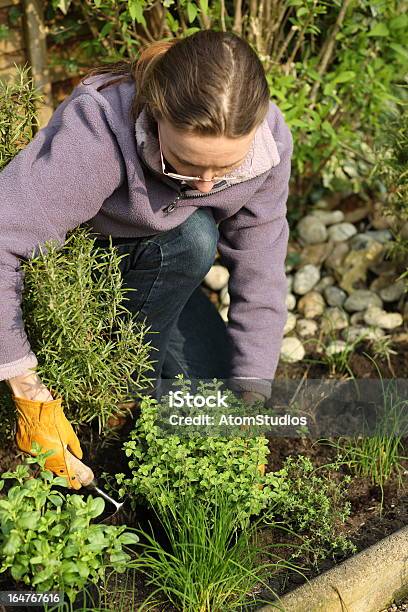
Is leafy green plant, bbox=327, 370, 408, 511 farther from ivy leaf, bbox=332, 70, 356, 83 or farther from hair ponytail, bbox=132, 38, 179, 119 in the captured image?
ivy leaf, bbox=332, 70, 356, 83

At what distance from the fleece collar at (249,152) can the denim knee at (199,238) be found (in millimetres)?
158

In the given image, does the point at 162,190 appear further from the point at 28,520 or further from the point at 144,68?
the point at 28,520

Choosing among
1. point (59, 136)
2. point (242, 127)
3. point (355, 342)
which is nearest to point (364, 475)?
point (355, 342)

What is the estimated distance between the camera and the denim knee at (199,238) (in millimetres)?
2371

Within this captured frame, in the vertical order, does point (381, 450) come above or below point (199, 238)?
below

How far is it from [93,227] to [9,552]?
0.87 metres

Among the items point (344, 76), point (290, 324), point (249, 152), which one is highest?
point (249, 152)

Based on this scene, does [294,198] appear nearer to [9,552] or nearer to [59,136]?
[59,136]

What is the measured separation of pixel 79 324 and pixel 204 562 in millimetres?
610

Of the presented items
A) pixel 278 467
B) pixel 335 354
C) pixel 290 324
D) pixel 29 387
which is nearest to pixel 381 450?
pixel 278 467

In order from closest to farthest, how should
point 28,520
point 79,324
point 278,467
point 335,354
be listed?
point 28,520, point 79,324, point 278,467, point 335,354

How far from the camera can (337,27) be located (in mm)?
3180

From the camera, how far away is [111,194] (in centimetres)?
217

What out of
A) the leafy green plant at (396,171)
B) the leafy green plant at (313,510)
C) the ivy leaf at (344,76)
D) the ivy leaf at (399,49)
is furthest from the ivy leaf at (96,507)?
the ivy leaf at (399,49)
